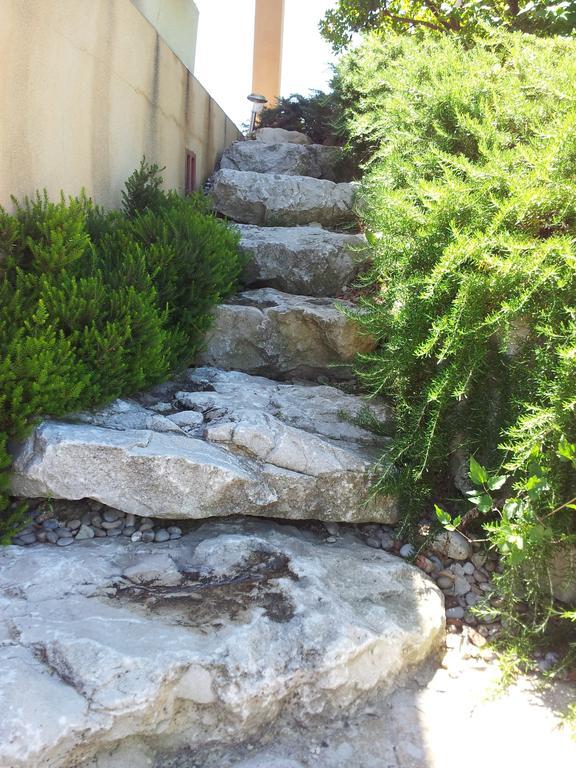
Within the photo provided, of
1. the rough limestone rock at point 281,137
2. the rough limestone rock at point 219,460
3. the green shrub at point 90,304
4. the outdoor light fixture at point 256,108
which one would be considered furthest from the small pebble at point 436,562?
the outdoor light fixture at point 256,108

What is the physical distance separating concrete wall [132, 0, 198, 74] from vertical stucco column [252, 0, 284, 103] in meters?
4.63

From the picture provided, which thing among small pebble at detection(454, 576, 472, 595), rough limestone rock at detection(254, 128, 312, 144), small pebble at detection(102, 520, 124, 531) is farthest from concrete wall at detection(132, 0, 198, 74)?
small pebble at detection(454, 576, 472, 595)

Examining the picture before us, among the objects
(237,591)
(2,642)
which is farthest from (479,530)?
(2,642)

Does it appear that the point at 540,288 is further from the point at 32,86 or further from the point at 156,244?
the point at 32,86

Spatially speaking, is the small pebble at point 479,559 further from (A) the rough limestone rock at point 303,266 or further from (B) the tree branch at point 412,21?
(B) the tree branch at point 412,21

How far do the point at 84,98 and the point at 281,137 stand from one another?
15.7ft

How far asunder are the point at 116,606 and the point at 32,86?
10.6ft

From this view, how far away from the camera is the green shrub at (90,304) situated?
289 cm

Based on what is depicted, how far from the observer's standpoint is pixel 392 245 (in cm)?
360

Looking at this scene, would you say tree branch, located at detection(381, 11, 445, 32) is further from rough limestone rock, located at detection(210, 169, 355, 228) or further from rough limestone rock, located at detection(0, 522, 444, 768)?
rough limestone rock, located at detection(0, 522, 444, 768)

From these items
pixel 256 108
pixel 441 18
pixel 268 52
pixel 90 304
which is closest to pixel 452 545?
pixel 90 304

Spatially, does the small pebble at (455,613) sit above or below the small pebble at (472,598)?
below

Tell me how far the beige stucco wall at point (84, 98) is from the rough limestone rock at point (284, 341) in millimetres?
1560

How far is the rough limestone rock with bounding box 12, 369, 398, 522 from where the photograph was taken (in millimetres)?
2906
